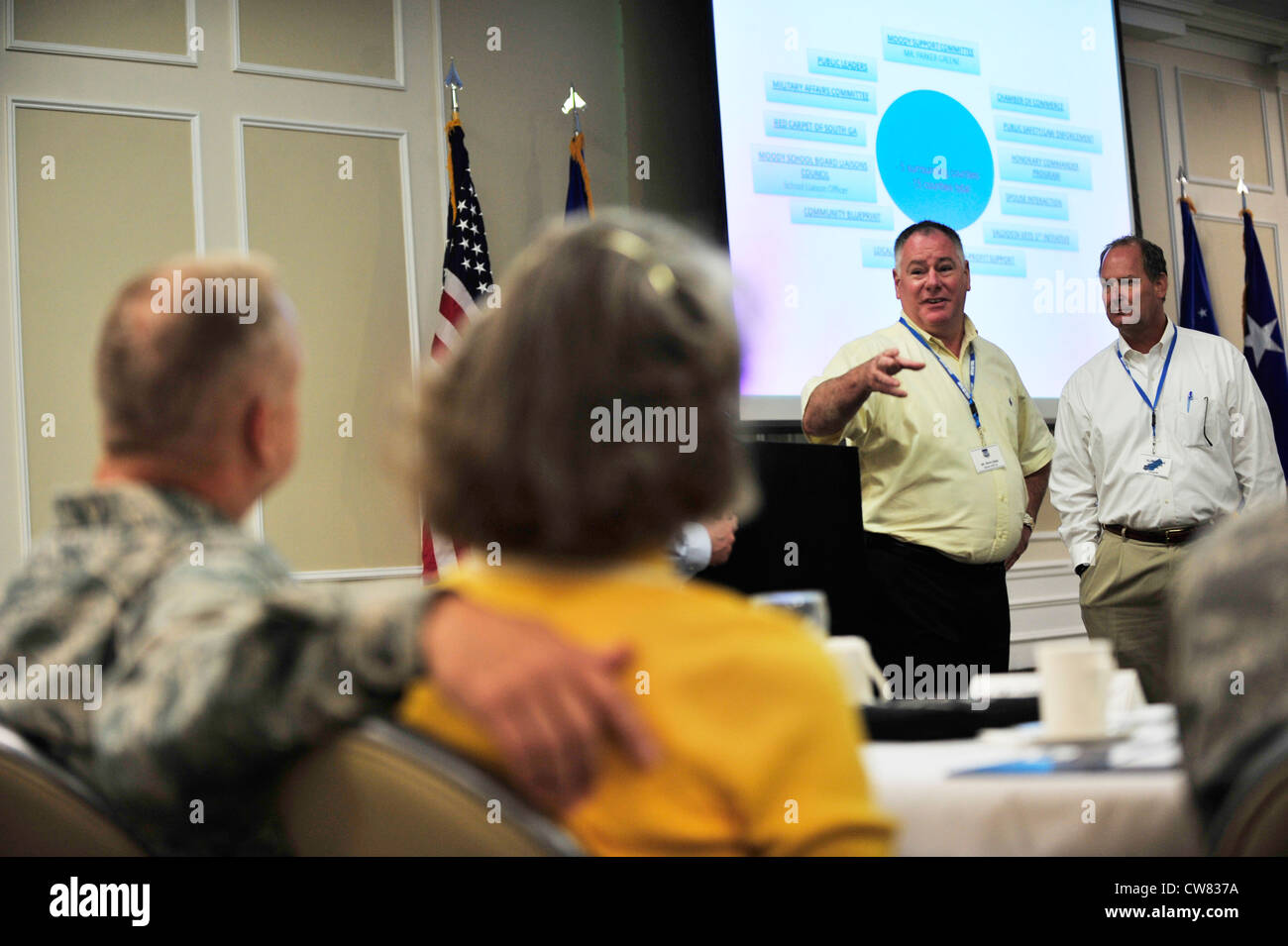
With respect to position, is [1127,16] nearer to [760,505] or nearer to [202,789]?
[760,505]

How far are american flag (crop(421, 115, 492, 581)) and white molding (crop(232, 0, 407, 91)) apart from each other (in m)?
0.25

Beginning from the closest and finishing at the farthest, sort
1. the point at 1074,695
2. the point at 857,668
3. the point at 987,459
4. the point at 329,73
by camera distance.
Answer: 1. the point at 1074,695
2. the point at 857,668
3. the point at 987,459
4. the point at 329,73

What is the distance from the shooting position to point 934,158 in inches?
167

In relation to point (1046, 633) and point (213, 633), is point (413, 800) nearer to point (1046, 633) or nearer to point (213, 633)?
point (213, 633)

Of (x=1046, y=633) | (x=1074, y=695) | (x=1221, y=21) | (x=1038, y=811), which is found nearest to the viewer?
(x=1038, y=811)

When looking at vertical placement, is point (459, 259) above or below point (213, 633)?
above

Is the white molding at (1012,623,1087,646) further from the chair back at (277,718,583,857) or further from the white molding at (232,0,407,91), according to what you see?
the chair back at (277,718,583,857)

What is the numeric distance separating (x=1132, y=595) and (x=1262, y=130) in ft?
11.7

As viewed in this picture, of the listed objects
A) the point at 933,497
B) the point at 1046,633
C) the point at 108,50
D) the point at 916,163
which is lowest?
the point at 1046,633

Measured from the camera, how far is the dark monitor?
2.94m

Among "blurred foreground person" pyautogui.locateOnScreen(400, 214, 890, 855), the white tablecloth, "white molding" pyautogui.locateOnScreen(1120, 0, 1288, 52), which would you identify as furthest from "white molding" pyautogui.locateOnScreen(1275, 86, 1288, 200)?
"blurred foreground person" pyautogui.locateOnScreen(400, 214, 890, 855)

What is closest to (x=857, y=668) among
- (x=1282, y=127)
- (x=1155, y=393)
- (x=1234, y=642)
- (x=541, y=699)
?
(x=1234, y=642)

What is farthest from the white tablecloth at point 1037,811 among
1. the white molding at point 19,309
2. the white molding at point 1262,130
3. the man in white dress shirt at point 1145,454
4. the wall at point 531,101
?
the white molding at point 1262,130

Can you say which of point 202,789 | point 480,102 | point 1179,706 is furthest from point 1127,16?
point 202,789
